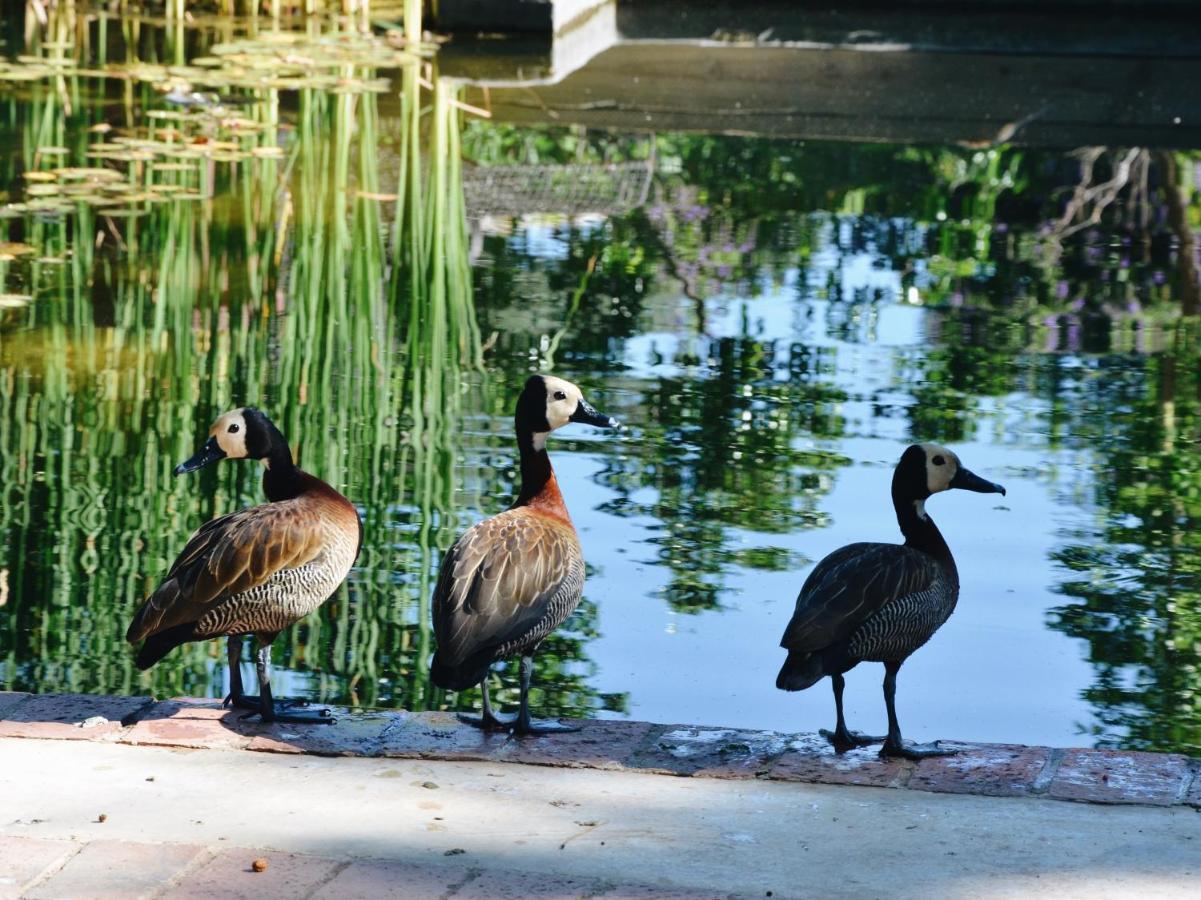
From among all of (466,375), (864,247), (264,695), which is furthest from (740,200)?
(264,695)

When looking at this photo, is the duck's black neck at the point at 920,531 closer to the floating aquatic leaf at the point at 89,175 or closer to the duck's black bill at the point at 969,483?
the duck's black bill at the point at 969,483

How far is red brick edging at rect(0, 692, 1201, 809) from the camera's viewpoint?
4766 mm

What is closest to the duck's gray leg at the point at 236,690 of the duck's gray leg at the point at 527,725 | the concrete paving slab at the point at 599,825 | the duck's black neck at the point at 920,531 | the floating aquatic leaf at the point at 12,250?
the concrete paving slab at the point at 599,825

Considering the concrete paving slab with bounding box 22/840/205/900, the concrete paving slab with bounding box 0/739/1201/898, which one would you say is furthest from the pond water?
the concrete paving slab with bounding box 22/840/205/900

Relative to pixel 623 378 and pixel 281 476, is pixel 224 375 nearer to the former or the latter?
pixel 623 378

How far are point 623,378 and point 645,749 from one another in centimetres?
447

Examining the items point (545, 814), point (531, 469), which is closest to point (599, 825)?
point (545, 814)

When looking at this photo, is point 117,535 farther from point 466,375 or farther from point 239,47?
point 239,47

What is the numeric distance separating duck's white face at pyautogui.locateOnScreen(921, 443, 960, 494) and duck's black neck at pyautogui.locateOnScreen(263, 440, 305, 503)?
1824 millimetres

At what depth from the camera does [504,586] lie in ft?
17.3

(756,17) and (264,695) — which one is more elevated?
(756,17)

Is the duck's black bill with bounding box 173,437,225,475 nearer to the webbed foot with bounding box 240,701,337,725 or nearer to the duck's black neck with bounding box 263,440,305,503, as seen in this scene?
the duck's black neck with bounding box 263,440,305,503

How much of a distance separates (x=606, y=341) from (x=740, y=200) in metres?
3.34

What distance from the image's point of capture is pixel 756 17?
18.9 m
